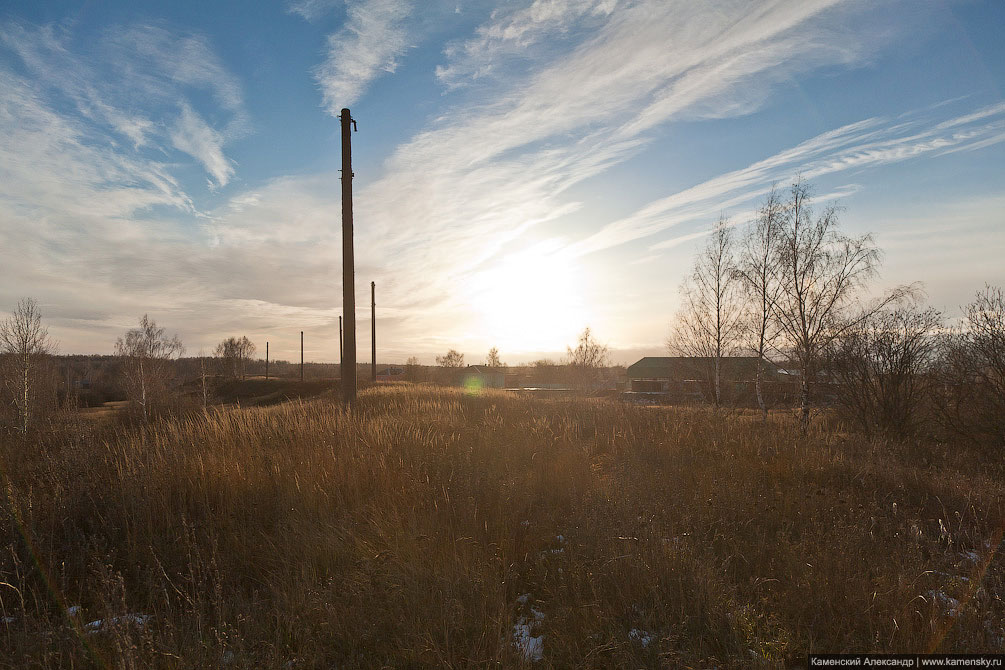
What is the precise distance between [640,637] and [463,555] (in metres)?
1.37

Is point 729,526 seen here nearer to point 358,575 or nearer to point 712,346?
point 358,575

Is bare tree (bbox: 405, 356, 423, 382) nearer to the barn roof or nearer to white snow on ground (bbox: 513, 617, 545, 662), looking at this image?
the barn roof

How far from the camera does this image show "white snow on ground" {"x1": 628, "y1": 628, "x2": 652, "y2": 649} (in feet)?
9.52

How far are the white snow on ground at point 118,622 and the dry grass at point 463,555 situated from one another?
0.20 feet

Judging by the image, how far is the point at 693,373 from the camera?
2984 centimetres

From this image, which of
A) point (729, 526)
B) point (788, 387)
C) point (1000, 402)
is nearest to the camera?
point (729, 526)

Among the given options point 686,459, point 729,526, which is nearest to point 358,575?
point 729,526

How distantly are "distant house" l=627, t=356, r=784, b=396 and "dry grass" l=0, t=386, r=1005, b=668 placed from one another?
1446cm

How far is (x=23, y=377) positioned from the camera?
19.0 metres

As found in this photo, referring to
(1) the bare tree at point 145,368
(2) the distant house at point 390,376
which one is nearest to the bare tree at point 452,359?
(2) the distant house at point 390,376

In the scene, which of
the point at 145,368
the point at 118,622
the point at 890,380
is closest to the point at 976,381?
the point at 890,380

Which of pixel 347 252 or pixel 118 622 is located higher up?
pixel 347 252

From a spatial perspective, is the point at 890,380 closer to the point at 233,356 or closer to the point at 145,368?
the point at 145,368

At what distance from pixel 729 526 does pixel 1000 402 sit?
11.4 m
